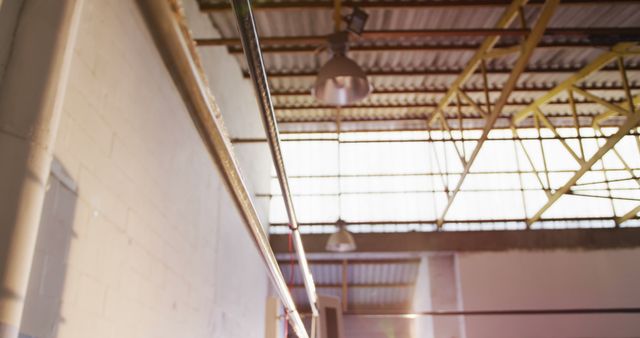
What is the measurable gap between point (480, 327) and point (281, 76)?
18.4 feet

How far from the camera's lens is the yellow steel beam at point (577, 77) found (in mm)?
8125

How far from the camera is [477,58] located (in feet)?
27.3

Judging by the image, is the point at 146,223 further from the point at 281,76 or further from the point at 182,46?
the point at 281,76

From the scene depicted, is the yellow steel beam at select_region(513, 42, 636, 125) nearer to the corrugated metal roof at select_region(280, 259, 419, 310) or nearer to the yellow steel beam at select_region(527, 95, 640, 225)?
the yellow steel beam at select_region(527, 95, 640, 225)

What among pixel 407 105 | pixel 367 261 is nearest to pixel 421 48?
pixel 407 105

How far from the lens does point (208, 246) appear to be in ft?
18.8

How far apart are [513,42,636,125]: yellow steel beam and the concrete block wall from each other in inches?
245

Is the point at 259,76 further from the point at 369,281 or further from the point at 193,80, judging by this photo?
the point at 369,281

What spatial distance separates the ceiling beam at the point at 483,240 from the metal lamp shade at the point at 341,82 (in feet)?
19.1

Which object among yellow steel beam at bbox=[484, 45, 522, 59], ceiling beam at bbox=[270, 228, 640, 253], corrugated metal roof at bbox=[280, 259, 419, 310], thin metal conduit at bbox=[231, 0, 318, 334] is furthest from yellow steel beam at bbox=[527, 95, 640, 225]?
thin metal conduit at bbox=[231, 0, 318, 334]

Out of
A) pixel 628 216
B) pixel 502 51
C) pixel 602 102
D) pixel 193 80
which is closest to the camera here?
pixel 193 80

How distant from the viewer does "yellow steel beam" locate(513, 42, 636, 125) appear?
8.12m

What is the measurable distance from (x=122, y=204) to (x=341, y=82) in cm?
236

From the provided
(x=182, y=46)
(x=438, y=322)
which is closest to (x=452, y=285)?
(x=438, y=322)
